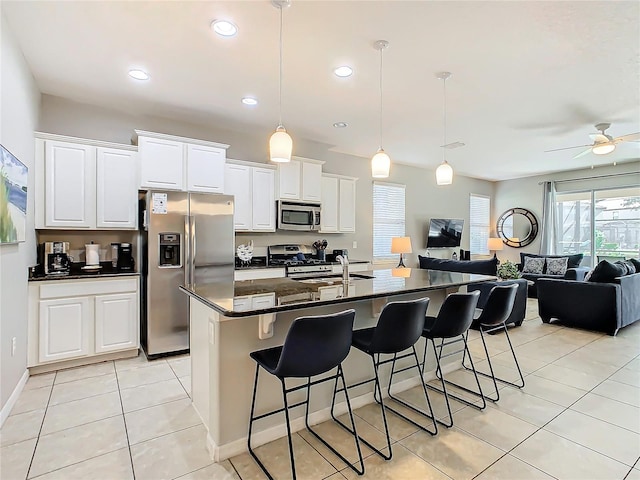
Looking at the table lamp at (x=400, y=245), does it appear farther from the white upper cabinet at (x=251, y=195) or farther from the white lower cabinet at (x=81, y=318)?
the white lower cabinet at (x=81, y=318)

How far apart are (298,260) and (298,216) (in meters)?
0.66

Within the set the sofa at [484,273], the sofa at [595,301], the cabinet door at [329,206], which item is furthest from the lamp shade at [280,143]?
the sofa at [595,301]

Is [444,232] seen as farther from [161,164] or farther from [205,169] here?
[161,164]

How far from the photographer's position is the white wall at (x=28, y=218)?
96.6 inches

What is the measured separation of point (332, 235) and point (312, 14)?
12.9 ft

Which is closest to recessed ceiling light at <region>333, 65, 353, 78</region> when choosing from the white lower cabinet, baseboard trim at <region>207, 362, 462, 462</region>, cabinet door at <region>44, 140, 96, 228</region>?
cabinet door at <region>44, 140, 96, 228</region>

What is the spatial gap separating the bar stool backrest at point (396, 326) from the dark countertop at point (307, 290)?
170 millimetres

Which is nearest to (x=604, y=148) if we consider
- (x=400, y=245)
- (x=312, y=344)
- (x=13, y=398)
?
(x=400, y=245)

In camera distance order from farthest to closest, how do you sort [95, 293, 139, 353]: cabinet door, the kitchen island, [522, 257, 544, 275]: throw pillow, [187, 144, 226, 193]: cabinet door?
1. [522, 257, 544, 275]: throw pillow
2. [187, 144, 226, 193]: cabinet door
3. [95, 293, 139, 353]: cabinet door
4. the kitchen island

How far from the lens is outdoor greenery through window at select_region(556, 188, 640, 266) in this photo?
23.3 ft

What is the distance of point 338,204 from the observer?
5.71 metres

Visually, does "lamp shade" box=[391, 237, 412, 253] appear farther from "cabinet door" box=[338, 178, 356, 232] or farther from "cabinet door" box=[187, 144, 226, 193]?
"cabinet door" box=[187, 144, 226, 193]

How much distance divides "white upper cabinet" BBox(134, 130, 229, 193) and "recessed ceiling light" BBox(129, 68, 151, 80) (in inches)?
26.7

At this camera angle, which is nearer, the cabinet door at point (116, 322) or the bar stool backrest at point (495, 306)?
the bar stool backrest at point (495, 306)
